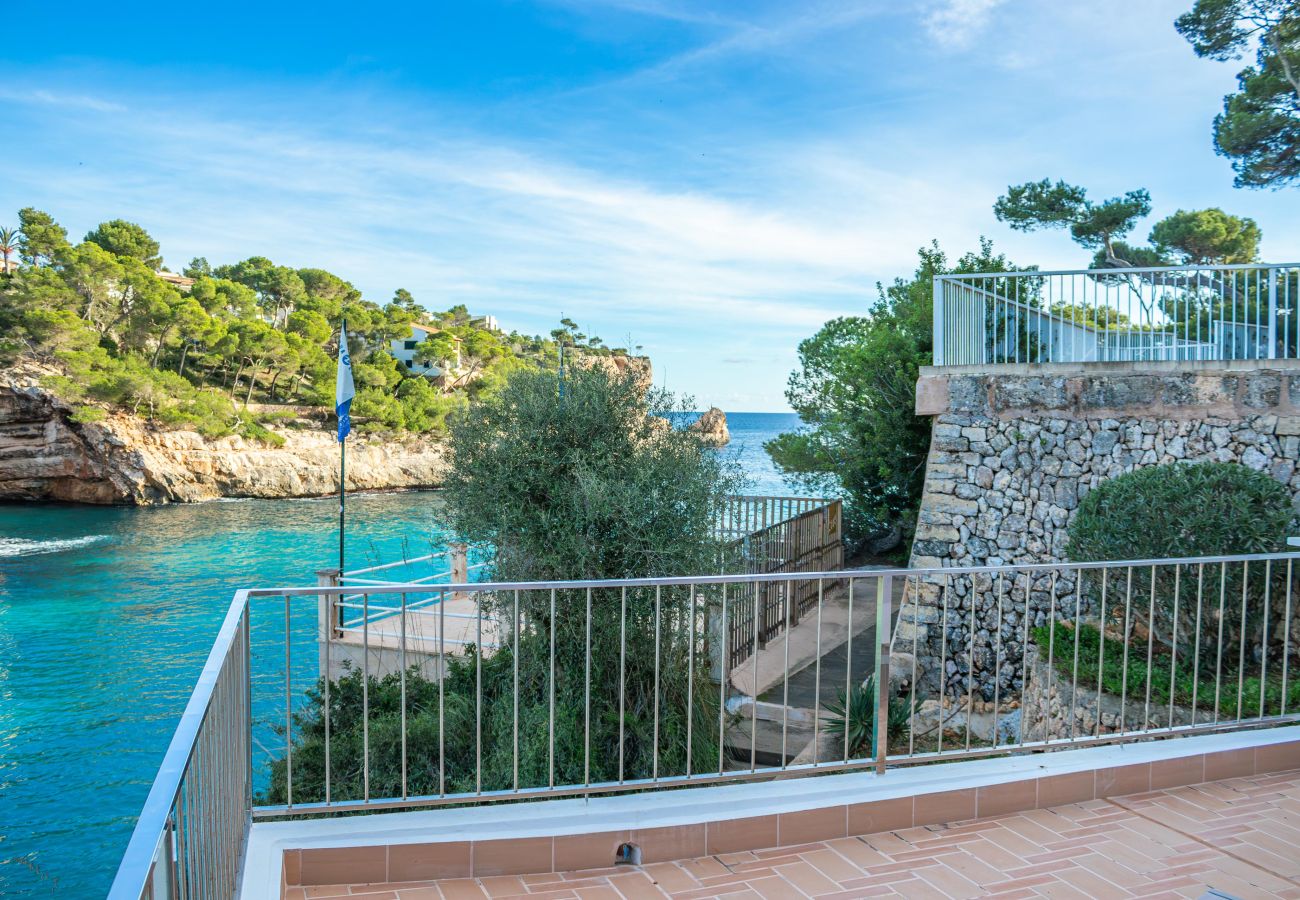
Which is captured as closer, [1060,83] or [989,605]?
[989,605]

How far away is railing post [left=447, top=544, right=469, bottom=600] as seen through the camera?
6.66 meters

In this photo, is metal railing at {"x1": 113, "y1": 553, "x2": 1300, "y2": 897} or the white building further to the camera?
the white building

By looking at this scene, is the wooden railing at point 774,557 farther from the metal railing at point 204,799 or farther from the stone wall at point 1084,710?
the metal railing at point 204,799

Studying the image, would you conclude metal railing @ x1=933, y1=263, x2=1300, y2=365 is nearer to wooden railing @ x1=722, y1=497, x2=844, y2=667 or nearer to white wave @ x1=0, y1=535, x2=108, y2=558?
wooden railing @ x1=722, y1=497, x2=844, y2=667

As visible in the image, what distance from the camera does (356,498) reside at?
139 feet

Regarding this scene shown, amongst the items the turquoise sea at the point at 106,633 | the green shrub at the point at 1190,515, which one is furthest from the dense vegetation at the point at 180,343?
the green shrub at the point at 1190,515

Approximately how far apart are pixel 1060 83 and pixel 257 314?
46899 mm

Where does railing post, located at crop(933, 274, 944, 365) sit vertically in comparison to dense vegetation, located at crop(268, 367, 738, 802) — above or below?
above

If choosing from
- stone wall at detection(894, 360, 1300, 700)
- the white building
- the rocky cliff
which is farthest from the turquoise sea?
the white building

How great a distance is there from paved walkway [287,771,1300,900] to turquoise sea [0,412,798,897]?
432 cm

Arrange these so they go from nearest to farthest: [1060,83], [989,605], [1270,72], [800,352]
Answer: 1. [989,605]
2. [1270,72]
3. [800,352]
4. [1060,83]

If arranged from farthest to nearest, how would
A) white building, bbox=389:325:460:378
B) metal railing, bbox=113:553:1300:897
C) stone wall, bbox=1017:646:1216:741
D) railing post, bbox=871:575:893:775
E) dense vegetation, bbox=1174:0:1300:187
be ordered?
white building, bbox=389:325:460:378
dense vegetation, bbox=1174:0:1300:187
stone wall, bbox=1017:646:1216:741
railing post, bbox=871:575:893:775
metal railing, bbox=113:553:1300:897

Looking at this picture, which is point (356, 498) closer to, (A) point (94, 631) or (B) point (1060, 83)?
(A) point (94, 631)

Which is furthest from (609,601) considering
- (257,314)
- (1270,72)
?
(257,314)
